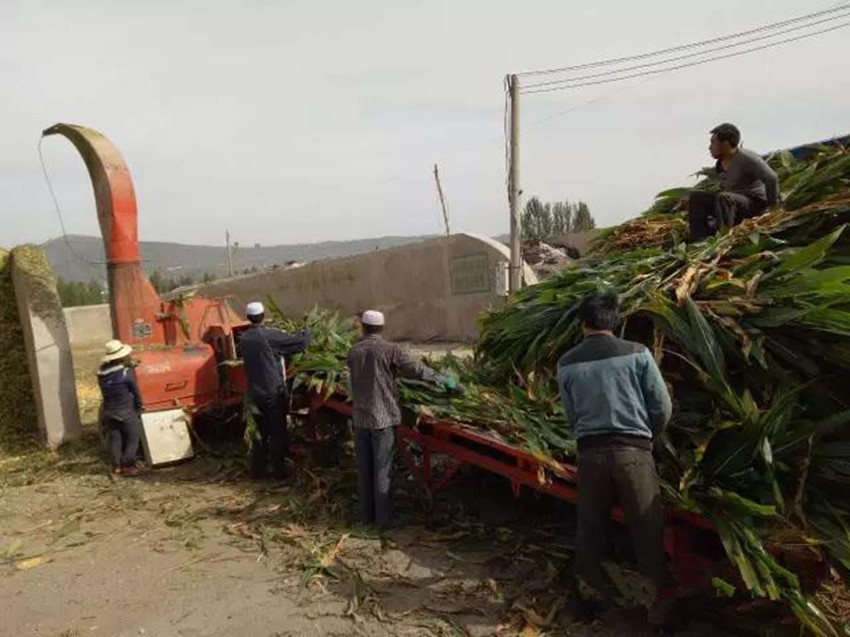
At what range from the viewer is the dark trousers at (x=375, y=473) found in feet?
17.3

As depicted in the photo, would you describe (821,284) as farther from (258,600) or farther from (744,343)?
(258,600)

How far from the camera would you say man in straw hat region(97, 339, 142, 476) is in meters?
7.48

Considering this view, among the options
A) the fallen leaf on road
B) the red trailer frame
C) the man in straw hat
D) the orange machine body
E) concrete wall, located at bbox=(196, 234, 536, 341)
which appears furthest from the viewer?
concrete wall, located at bbox=(196, 234, 536, 341)

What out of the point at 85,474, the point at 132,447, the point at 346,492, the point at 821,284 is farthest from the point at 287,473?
the point at 821,284

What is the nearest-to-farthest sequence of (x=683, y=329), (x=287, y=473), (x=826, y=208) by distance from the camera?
(x=683, y=329) < (x=826, y=208) < (x=287, y=473)

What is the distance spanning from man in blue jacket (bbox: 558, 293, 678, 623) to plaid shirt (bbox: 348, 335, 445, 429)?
1.81 metres

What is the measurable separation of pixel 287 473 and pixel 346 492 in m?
1.09

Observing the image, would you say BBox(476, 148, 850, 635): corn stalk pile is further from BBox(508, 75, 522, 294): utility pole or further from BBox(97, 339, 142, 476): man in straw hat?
BBox(508, 75, 522, 294): utility pole

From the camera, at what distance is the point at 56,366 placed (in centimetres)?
874

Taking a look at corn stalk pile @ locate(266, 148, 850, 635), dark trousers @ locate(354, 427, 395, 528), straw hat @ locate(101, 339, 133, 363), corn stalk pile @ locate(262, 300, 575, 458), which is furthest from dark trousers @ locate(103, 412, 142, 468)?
corn stalk pile @ locate(266, 148, 850, 635)

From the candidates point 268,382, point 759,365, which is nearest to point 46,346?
point 268,382

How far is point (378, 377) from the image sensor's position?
5281 mm

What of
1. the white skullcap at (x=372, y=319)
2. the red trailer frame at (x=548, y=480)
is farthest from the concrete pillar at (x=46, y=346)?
the red trailer frame at (x=548, y=480)

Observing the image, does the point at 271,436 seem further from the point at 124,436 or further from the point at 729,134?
the point at 729,134
